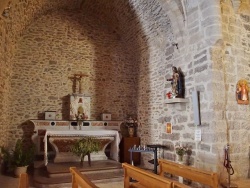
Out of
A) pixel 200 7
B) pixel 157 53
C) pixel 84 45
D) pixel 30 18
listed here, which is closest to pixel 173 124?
pixel 157 53

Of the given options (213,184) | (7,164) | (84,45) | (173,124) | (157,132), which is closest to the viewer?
(213,184)

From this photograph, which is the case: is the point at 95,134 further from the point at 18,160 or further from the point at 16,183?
the point at 16,183

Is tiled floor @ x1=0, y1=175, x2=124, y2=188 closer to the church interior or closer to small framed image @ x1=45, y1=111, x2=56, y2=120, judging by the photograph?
the church interior

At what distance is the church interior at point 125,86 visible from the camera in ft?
15.4

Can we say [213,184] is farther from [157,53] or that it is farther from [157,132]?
[157,53]

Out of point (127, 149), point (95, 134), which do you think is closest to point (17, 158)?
point (95, 134)

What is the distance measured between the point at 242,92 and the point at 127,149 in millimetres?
3820

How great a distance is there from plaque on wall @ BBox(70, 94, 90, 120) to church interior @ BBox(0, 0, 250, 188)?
32mm

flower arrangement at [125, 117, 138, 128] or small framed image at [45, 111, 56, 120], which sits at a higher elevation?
small framed image at [45, 111, 56, 120]

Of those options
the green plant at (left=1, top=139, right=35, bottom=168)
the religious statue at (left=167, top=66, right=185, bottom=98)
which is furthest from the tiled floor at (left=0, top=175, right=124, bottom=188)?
the religious statue at (left=167, top=66, right=185, bottom=98)

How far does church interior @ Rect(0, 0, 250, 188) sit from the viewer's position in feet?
15.4

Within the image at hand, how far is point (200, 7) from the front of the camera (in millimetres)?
4934

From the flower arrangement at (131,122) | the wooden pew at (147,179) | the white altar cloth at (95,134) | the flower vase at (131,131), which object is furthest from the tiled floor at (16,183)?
the flower arrangement at (131,122)

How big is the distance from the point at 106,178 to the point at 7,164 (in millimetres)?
2808
